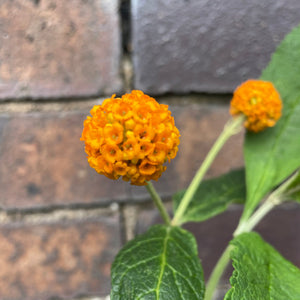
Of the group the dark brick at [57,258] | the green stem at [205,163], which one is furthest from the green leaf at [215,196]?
the dark brick at [57,258]

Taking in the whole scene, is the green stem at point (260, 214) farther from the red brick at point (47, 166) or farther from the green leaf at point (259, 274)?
the red brick at point (47, 166)

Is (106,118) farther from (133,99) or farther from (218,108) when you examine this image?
(218,108)

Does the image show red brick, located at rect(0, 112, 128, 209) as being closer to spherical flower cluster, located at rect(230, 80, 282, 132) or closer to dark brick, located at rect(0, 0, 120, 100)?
dark brick, located at rect(0, 0, 120, 100)

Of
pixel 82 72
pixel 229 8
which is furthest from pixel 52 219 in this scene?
pixel 229 8

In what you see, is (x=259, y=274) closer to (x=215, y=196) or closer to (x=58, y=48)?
(x=215, y=196)

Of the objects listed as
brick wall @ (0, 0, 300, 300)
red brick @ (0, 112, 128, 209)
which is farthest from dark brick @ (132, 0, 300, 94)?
red brick @ (0, 112, 128, 209)

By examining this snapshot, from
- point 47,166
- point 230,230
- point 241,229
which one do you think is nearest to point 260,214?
point 241,229
